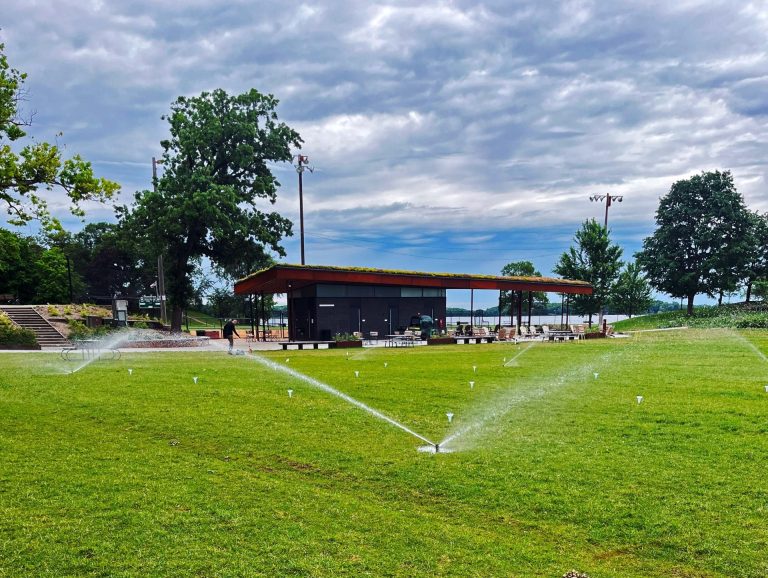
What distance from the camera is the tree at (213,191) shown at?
4178 centimetres

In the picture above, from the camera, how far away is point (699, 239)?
65.8 m

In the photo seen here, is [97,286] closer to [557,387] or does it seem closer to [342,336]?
[342,336]

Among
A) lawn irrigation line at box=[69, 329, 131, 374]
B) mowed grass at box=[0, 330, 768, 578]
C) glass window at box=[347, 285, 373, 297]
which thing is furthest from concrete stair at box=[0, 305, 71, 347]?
mowed grass at box=[0, 330, 768, 578]

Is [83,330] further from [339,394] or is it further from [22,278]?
[22,278]

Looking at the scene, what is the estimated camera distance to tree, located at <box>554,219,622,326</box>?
57.7 meters

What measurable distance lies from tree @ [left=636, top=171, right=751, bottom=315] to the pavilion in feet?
87.6

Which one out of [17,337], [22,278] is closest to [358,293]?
[17,337]

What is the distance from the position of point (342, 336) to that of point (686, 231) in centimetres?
Answer: 4982

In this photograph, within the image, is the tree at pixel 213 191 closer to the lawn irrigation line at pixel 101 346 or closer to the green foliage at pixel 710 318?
the lawn irrigation line at pixel 101 346

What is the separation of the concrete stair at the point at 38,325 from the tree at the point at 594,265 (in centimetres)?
4678

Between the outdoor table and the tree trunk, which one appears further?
the tree trunk

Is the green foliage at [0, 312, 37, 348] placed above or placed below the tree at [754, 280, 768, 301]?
below

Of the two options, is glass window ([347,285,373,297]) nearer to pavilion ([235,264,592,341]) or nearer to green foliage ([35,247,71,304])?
pavilion ([235,264,592,341])

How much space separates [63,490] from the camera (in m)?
7.19
